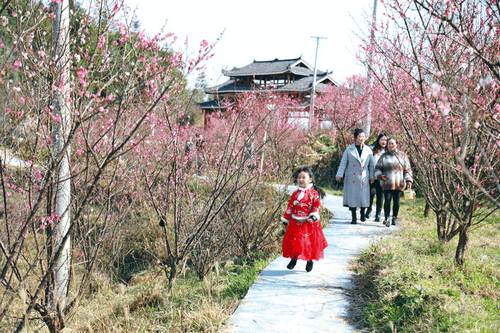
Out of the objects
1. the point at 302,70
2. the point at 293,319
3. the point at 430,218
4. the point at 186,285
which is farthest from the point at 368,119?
the point at 302,70

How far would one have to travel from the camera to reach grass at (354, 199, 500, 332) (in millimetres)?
2906

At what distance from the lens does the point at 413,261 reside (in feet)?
13.1

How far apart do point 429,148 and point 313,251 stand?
5.58 ft

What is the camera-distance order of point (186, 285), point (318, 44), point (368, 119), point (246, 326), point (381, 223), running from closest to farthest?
1. point (246, 326)
2. point (186, 285)
3. point (381, 223)
4. point (368, 119)
5. point (318, 44)

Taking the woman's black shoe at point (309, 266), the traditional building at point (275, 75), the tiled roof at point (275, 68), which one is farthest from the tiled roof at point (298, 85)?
the woman's black shoe at point (309, 266)

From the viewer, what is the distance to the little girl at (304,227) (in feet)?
13.9

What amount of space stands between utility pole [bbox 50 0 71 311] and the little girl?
2.32m

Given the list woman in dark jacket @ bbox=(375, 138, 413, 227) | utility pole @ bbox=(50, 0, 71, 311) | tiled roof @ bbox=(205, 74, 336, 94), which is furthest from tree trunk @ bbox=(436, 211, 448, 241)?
tiled roof @ bbox=(205, 74, 336, 94)

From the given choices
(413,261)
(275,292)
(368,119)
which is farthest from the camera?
(368,119)

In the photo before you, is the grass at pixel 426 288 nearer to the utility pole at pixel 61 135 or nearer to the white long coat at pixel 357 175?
the white long coat at pixel 357 175

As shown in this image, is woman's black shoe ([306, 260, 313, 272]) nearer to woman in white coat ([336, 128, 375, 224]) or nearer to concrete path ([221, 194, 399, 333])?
concrete path ([221, 194, 399, 333])

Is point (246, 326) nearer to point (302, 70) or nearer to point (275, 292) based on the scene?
point (275, 292)

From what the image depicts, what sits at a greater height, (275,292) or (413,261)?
(413,261)

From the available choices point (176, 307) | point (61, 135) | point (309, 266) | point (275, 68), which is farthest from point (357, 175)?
point (275, 68)
